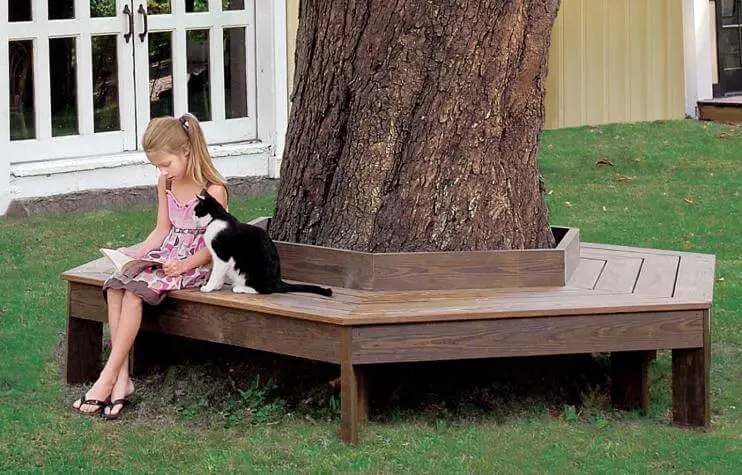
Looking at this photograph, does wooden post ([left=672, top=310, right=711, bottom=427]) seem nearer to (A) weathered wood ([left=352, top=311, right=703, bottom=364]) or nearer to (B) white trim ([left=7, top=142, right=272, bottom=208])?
(A) weathered wood ([left=352, top=311, right=703, bottom=364])

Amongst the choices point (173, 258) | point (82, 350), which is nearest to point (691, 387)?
point (173, 258)

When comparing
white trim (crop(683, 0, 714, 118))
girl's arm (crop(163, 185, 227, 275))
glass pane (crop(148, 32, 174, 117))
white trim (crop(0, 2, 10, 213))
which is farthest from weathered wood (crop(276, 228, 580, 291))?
white trim (crop(683, 0, 714, 118))

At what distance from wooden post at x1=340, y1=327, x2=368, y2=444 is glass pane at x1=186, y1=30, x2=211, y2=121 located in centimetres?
527

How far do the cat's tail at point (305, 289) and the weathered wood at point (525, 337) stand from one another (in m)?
0.42

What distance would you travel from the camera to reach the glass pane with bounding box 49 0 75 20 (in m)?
8.91

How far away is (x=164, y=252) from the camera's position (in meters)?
5.21

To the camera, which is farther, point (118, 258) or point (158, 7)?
point (158, 7)

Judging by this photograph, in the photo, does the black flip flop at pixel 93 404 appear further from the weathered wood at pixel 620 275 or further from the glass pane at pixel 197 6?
the glass pane at pixel 197 6

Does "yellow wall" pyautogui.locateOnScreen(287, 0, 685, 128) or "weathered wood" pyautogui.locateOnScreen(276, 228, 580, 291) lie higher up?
"yellow wall" pyautogui.locateOnScreen(287, 0, 685, 128)

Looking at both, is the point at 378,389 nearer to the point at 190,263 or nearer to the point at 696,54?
the point at 190,263

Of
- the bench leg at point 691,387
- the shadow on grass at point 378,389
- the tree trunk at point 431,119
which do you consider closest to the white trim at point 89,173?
the shadow on grass at point 378,389

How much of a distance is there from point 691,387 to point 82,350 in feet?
7.78

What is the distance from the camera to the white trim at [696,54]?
13.6 meters

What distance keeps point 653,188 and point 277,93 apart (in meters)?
2.81
